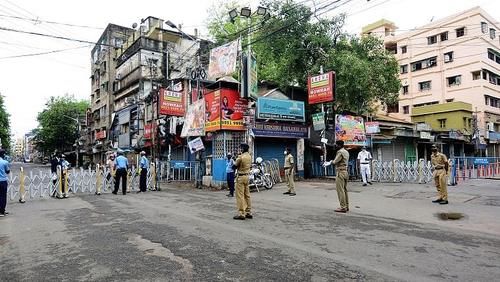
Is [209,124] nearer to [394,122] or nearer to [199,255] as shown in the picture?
[199,255]

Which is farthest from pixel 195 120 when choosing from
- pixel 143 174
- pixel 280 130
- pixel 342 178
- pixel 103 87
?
pixel 103 87

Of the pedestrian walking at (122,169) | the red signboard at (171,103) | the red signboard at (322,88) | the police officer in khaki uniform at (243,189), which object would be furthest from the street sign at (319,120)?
the police officer in khaki uniform at (243,189)

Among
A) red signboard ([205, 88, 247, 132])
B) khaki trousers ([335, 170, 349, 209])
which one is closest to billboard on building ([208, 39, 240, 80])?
red signboard ([205, 88, 247, 132])

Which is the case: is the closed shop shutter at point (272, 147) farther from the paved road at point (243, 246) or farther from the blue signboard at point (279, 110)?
the paved road at point (243, 246)

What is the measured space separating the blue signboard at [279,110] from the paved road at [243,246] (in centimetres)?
864

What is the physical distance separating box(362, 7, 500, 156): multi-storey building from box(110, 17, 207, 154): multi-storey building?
79.5ft

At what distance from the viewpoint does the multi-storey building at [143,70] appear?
117 feet

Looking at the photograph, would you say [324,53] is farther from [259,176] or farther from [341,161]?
[341,161]

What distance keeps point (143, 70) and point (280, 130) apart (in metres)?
23.9

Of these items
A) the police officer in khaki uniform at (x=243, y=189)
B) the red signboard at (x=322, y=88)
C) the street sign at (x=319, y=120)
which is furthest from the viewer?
the street sign at (x=319, y=120)

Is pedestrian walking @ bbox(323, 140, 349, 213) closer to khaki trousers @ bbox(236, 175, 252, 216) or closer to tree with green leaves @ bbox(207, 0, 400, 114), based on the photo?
khaki trousers @ bbox(236, 175, 252, 216)

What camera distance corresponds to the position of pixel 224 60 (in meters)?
16.8

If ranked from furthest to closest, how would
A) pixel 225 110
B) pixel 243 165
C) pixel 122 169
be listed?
pixel 225 110 < pixel 122 169 < pixel 243 165

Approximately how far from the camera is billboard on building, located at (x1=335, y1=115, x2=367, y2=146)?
19.2 metres
